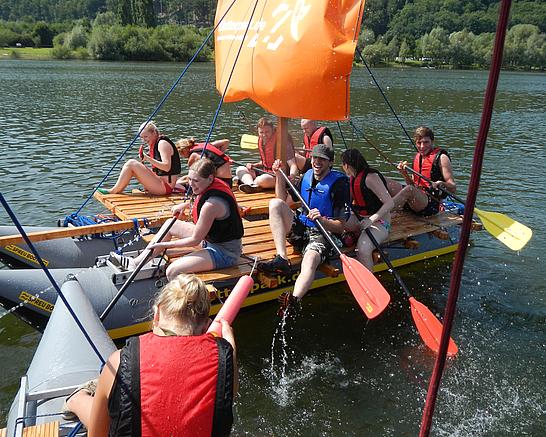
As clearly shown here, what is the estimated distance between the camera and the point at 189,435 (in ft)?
9.33

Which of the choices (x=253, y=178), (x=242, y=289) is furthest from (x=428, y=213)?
(x=242, y=289)

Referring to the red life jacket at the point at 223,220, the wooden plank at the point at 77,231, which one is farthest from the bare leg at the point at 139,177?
the red life jacket at the point at 223,220

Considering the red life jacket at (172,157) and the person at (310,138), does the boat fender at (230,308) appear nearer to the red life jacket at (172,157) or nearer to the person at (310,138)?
the red life jacket at (172,157)

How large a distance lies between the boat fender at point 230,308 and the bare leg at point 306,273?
2.02 meters

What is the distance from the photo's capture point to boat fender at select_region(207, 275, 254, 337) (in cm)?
352

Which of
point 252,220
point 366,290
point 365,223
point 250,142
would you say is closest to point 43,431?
point 366,290

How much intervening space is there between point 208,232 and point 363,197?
2298mm

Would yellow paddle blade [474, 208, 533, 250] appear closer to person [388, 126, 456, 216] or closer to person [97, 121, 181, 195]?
person [388, 126, 456, 216]

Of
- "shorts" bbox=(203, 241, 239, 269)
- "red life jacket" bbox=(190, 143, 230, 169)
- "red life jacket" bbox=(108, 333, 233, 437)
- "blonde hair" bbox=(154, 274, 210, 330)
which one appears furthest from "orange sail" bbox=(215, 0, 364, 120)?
"red life jacket" bbox=(108, 333, 233, 437)

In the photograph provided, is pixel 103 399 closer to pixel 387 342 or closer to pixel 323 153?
pixel 323 153

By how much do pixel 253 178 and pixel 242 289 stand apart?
5850 millimetres

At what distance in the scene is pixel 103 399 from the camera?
2.81m

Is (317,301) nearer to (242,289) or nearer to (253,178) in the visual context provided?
(253,178)

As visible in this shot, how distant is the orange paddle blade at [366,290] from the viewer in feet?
18.3
